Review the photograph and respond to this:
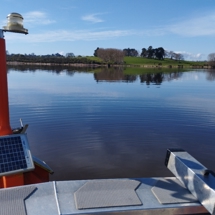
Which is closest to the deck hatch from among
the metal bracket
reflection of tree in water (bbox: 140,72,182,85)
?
the metal bracket

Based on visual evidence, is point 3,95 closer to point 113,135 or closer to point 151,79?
point 113,135

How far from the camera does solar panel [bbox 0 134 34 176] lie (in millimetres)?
3082

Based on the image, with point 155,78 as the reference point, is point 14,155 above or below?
above

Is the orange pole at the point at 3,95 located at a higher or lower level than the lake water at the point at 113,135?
higher

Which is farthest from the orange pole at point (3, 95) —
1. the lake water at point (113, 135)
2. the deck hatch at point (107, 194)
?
the lake water at point (113, 135)

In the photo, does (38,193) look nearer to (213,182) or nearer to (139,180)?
(139,180)

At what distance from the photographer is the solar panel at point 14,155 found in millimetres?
3082

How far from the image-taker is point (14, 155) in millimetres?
3164

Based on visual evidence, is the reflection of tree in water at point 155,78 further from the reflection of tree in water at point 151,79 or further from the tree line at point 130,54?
the tree line at point 130,54

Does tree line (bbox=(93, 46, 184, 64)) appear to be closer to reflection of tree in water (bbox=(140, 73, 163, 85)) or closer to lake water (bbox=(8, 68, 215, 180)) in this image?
reflection of tree in water (bbox=(140, 73, 163, 85))

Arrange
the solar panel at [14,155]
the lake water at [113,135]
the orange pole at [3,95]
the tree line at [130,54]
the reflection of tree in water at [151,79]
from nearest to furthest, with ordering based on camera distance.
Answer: the solar panel at [14,155], the orange pole at [3,95], the lake water at [113,135], the reflection of tree in water at [151,79], the tree line at [130,54]

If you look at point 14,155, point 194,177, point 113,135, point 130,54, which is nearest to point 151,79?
point 113,135

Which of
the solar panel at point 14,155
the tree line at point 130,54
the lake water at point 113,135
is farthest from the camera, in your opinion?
the tree line at point 130,54

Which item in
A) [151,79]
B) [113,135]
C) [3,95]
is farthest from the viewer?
[151,79]
